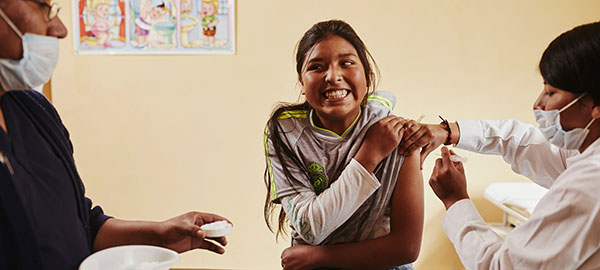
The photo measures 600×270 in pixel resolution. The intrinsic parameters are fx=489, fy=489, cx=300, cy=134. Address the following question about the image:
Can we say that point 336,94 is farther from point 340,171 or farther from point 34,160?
point 34,160

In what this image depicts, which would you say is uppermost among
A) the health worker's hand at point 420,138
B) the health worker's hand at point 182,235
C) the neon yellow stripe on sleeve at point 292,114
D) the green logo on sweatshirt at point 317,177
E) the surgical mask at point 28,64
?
the surgical mask at point 28,64

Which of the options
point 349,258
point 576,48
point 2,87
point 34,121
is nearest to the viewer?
point 2,87

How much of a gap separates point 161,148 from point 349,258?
2.19m

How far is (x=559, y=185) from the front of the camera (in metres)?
1.18

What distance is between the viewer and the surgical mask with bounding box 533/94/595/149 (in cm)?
131

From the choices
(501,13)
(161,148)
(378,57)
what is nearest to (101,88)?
(161,148)

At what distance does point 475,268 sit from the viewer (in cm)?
134

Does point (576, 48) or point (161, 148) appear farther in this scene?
point (161, 148)

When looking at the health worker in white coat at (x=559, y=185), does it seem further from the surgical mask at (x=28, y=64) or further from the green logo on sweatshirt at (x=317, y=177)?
the surgical mask at (x=28, y=64)

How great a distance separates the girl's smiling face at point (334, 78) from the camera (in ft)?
5.12

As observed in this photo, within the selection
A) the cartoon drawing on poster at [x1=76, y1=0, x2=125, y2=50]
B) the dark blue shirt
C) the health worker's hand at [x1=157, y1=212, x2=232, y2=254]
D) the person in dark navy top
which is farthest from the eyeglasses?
the cartoon drawing on poster at [x1=76, y1=0, x2=125, y2=50]

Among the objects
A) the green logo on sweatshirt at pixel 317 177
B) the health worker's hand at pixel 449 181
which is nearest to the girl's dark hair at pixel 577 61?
the health worker's hand at pixel 449 181

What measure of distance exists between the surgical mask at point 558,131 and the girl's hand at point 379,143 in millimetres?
402

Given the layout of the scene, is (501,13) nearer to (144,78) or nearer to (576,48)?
(576,48)
